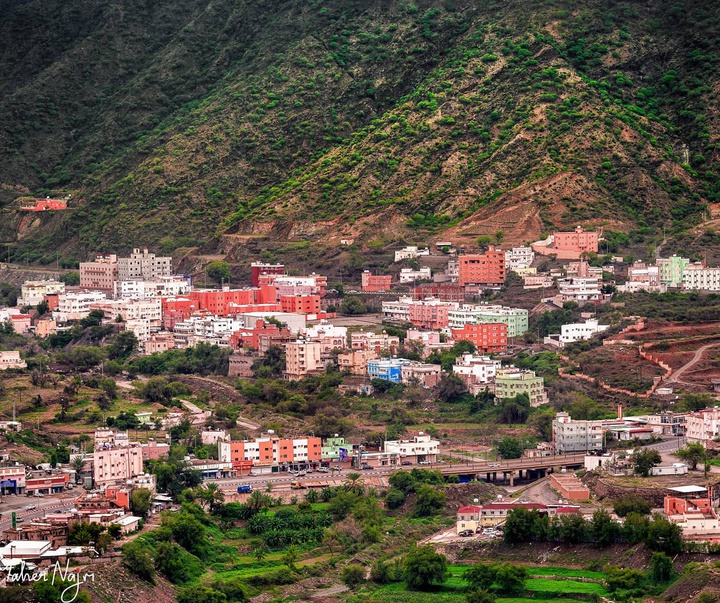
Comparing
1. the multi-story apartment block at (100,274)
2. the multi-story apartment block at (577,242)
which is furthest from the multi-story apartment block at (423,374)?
the multi-story apartment block at (100,274)

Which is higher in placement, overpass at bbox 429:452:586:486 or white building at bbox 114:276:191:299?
white building at bbox 114:276:191:299

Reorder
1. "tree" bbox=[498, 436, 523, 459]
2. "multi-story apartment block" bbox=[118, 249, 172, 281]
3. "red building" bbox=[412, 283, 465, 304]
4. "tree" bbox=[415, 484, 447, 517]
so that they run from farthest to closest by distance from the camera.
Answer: "multi-story apartment block" bbox=[118, 249, 172, 281], "red building" bbox=[412, 283, 465, 304], "tree" bbox=[498, 436, 523, 459], "tree" bbox=[415, 484, 447, 517]

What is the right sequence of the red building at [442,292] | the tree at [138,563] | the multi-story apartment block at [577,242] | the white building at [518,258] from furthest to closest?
the multi-story apartment block at [577,242]
the white building at [518,258]
the red building at [442,292]
the tree at [138,563]

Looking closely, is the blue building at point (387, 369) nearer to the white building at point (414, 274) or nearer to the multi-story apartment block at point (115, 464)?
the white building at point (414, 274)

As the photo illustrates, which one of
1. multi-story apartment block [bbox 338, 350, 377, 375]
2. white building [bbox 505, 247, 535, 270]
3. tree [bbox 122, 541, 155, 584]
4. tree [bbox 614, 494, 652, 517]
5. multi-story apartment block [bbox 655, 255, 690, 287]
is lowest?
tree [bbox 122, 541, 155, 584]

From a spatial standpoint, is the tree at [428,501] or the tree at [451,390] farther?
the tree at [451,390]

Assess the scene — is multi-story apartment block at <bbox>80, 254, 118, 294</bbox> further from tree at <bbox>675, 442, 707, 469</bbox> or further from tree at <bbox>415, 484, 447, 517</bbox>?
tree at <bbox>675, 442, 707, 469</bbox>

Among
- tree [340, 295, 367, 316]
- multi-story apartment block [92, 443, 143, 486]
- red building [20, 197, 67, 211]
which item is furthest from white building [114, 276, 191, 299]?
multi-story apartment block [92, 443, 143, 486]
